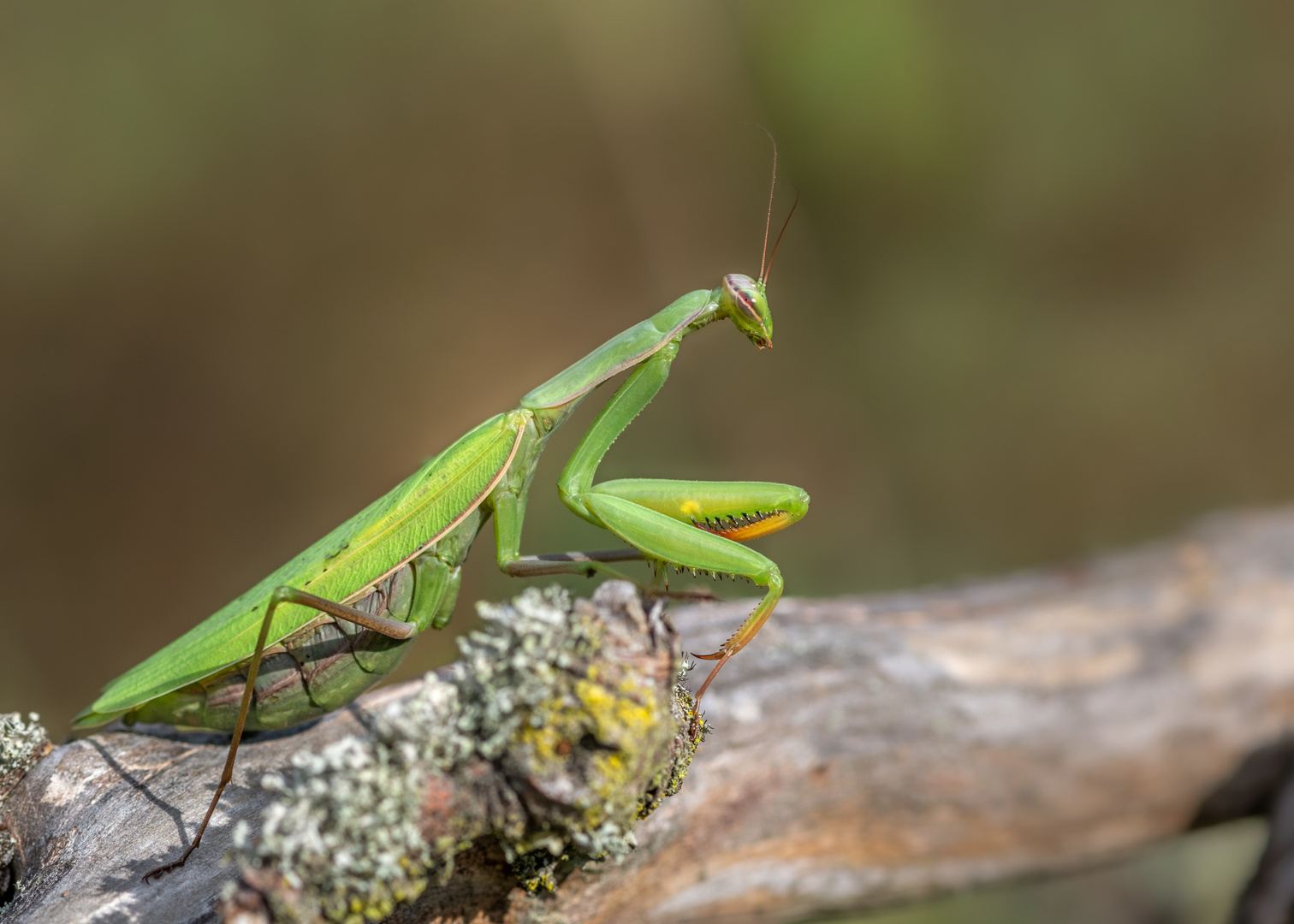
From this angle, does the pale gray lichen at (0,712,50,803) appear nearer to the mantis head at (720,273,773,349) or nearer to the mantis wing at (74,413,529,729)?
the mantis wing at (74,413,529,729)

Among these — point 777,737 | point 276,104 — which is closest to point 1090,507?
point 777,737

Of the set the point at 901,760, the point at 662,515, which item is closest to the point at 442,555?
the point at 662,515

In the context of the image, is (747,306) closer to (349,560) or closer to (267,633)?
(349,560)

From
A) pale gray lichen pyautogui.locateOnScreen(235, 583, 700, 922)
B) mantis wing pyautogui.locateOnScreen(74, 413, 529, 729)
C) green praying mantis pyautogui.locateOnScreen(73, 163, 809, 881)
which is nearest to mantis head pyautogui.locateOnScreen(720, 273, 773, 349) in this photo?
green praying mantis pyautogui.locateOnScreen(73, 163, 809, 881)

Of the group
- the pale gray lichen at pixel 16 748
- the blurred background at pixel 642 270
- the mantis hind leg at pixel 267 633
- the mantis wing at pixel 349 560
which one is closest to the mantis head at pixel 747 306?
the mantis wing at pixel 349 560

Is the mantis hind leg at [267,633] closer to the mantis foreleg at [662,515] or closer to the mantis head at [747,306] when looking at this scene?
the mantis foreleg at [662,515]

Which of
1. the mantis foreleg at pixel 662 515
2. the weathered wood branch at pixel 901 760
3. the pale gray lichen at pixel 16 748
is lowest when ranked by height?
the weathered wood branch at pixel 901 760

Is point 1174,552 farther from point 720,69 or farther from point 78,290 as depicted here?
point 78,290
